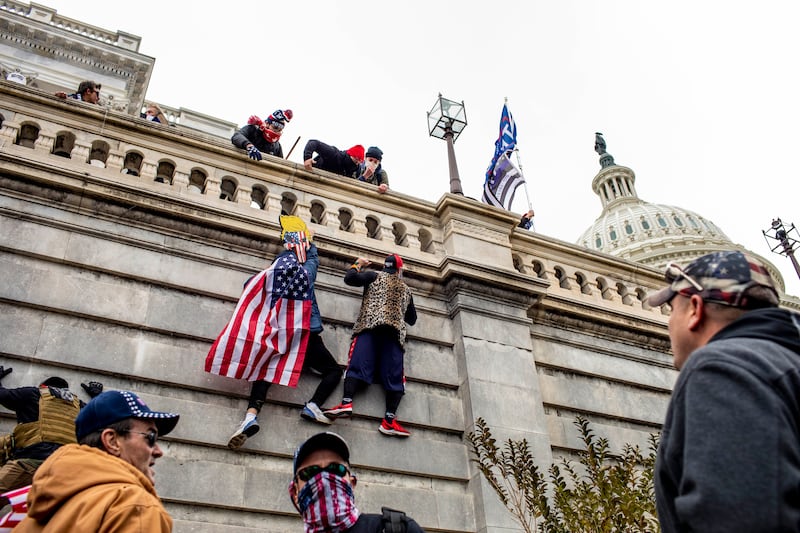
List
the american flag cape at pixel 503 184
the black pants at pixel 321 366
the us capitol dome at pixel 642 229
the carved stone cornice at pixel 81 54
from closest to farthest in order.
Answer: the black pants at pixel 321 366 < the american flag cape at pixel 503 184 < the carved stone cornice at pixel 81 54 < the us capitol dome at pixel 642 229

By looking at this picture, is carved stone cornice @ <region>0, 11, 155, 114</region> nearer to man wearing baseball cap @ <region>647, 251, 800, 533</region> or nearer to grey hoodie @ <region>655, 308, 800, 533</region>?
man wearing baseball cap @ <region>647, 251, 800, 533</region>

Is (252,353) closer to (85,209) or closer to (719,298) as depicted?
(85,209)

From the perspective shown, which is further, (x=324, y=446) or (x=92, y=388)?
(x=92, y=388)

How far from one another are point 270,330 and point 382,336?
1535 mm

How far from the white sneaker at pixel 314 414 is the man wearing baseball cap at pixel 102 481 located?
4.42 m

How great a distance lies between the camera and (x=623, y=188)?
103m

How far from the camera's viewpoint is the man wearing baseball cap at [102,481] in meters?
3.59

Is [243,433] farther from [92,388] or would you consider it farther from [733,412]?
[733,412]

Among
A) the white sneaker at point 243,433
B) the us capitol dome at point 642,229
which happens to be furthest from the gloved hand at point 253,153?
the us capitol dome at point 642,229

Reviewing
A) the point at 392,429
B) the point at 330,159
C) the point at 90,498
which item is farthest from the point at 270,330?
the point at 90,498

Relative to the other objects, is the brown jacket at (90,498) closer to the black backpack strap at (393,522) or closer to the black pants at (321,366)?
the black backpack strap at (393,522)

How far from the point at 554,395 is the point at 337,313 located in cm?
341

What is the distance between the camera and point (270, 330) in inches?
350

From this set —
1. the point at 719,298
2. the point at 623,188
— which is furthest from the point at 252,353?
the point at 623,188
